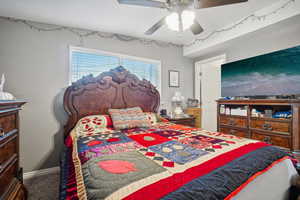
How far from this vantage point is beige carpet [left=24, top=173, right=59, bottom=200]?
5.85 feet

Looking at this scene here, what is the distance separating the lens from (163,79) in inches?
134

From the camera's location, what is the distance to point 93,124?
2.06 meters

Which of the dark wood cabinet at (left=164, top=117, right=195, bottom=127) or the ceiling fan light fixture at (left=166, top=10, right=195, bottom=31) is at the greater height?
the ceiling fan light fixture at (left=166, top=10, right=195, bottom=31)

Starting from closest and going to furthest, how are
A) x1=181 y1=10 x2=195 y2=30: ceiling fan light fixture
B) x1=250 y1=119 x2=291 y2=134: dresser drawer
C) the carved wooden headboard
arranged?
x1=181 y1=10 x2=195 y2=30: ceiling fan light fixture < x1=250 y1=119 x2=291 y2=134: dresser drawer < the carved wooden headboard

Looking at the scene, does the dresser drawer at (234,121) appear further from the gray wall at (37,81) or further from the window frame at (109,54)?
the gray wall at (37,81)

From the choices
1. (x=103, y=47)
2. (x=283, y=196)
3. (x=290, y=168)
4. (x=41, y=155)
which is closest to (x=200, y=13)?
(x=103, y=47)

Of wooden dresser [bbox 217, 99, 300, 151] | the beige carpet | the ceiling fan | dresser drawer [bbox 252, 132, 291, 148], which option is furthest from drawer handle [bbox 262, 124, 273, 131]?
the beige carpet

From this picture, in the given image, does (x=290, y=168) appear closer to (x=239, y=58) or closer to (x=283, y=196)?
(x=283, y=196)

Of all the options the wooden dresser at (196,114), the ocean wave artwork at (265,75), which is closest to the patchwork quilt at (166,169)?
the ocean wave artwork at (265,75)

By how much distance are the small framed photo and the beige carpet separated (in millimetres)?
2865

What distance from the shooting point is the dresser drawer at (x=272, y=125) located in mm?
1892

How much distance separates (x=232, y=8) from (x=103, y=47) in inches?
89.7

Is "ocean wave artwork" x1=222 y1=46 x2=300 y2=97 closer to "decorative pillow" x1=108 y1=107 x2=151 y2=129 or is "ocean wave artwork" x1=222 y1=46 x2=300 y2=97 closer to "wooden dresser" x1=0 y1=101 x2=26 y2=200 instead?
"decorative pillow" x1=108 y1=107 x2=151 y2=129

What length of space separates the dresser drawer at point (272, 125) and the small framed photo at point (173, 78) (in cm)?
180
